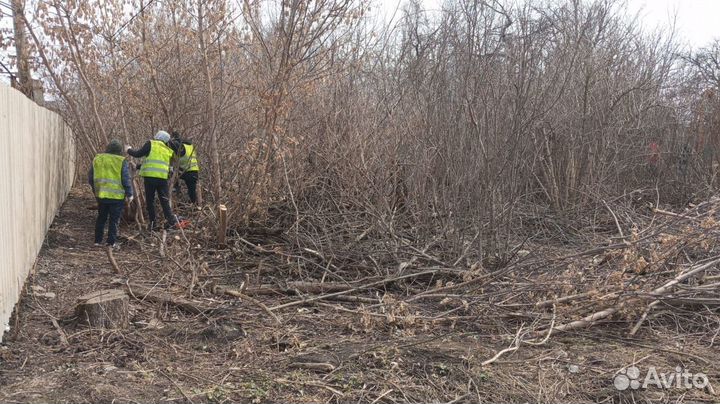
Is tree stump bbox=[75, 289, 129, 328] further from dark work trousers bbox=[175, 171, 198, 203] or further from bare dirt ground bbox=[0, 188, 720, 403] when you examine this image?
dark work trousers bbox=[175, 171, 198, 203]

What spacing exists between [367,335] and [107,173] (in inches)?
169

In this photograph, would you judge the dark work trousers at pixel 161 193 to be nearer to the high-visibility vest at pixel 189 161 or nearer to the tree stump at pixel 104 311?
the high-visibility vest at pixel 189 161

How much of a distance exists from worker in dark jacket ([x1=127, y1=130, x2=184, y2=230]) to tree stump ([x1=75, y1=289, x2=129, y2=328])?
3.46 metres

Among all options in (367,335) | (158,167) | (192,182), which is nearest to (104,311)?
(367,335)

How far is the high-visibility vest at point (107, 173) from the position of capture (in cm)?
691

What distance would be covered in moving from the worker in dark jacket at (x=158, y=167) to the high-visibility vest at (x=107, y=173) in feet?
1.74

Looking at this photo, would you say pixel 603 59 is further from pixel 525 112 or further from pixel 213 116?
pixel 213 116

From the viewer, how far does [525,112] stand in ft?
18.2

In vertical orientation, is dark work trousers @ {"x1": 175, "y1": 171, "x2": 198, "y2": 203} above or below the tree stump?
above

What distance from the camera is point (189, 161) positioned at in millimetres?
8117

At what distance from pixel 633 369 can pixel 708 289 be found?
1337 mm

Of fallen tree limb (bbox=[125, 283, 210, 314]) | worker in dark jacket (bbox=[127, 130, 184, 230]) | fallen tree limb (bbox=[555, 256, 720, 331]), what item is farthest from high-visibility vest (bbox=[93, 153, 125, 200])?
fallen tree limb (bbox=[555, 256, 720, 331])

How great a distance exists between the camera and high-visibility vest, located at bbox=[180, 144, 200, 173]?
26.6 feet

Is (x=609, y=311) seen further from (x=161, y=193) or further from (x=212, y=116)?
(x=161, y=193)
